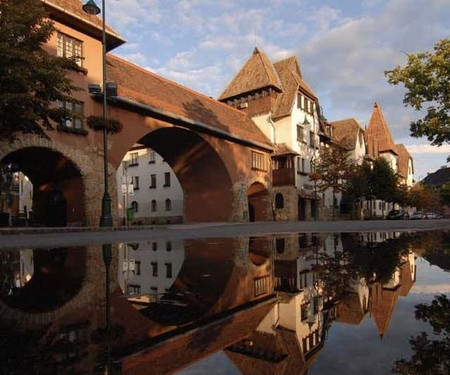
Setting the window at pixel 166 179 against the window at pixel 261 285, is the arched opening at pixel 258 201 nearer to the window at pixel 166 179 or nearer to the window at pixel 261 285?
the window at pixel 166 179

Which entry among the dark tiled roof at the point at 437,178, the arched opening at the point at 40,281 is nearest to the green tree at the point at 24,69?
the arched opening at the point at 40,281

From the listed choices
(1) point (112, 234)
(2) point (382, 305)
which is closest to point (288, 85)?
(1) point (112, 234)

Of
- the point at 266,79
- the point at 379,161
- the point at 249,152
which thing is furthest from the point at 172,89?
the point at 379,161

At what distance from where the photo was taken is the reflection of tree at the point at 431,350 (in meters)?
1.84

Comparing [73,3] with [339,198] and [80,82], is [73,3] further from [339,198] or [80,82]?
[339,198]

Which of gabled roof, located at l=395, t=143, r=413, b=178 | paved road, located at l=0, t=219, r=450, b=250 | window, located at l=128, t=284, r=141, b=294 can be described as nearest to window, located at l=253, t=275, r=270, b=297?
window, located at l=128, t=284, r=141, b=294

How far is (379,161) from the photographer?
5462 centimetres

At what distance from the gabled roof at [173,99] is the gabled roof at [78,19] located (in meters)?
2.47

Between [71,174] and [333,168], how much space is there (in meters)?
27.0

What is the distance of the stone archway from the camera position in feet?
68.6

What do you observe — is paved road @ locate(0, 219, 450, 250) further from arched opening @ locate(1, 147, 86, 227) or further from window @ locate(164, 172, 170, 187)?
window @ locate(164, 172, 170, 187)

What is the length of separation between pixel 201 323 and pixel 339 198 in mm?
52071

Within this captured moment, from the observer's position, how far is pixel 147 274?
5.36 meters

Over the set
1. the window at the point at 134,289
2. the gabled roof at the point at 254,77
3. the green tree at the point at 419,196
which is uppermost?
the gabled roof at the point at 254,77
